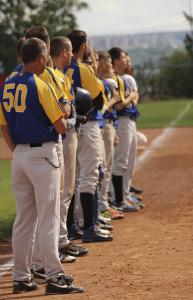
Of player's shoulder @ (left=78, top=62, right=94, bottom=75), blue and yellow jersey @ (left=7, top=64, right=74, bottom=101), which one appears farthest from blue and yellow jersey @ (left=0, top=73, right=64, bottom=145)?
player's shoulder @ (left=78, top=62, right=94, bottom=75)

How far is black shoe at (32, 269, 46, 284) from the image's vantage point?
7.52 metres

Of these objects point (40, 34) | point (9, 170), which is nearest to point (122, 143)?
point (40, 34)

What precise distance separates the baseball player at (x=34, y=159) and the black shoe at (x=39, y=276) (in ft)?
1.09

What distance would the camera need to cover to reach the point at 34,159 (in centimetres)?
693

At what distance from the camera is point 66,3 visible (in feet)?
179

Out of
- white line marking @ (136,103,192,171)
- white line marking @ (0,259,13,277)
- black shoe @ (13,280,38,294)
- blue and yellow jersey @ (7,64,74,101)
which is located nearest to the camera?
black shoe @ (13,280,38,294)

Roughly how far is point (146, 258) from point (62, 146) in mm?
1290

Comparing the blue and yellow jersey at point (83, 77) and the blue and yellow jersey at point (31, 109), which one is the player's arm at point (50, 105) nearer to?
the blue and yellow jersey at point (31, 109)

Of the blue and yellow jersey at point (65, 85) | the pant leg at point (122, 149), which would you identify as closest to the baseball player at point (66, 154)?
the blue and yellow jersey at point (65, 85)

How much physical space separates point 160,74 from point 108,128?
139 ft

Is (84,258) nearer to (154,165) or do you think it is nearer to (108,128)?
(108,128)

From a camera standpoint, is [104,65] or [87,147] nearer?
[87,147]

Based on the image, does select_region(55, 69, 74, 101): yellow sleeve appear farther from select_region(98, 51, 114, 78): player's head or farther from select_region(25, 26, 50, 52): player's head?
select_region(98, 51, 114, 78): player's head

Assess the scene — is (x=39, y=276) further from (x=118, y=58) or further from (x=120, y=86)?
(x=118, y=58)
